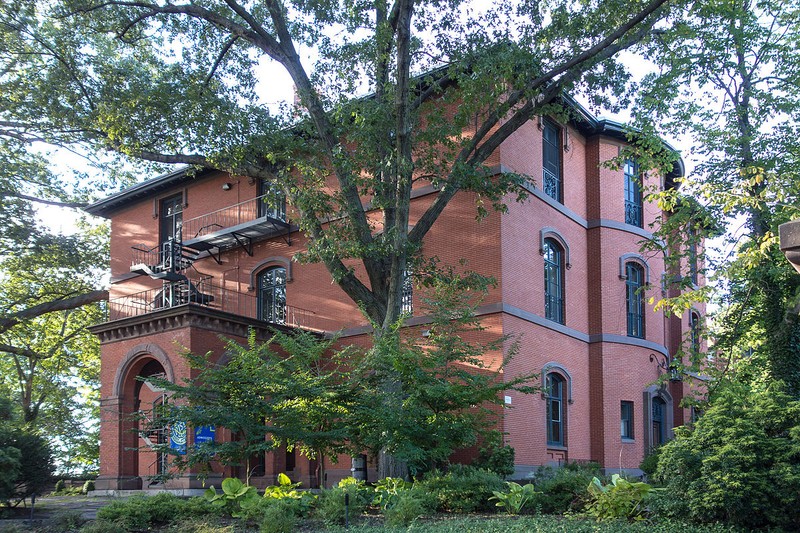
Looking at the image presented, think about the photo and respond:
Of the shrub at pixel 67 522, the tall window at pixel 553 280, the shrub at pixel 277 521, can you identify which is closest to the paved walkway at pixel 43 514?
the shrub at pixel 67 522

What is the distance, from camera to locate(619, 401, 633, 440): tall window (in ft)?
83.0

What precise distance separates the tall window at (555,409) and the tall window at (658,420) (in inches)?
209

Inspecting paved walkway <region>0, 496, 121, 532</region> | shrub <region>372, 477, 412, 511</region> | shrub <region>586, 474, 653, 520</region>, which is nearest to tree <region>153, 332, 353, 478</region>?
shrub <region>372, 477, 412, 511</region>

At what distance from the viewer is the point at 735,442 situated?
419 inches

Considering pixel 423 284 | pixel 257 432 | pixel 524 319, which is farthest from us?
pixel 524 319

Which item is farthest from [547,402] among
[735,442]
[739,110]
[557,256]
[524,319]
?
[735,442]

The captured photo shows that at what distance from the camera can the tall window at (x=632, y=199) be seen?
26.8 m

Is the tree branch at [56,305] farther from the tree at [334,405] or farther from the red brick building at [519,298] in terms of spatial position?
the tree at [334,405]

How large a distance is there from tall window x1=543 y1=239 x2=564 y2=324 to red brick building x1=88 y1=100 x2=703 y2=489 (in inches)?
1.7

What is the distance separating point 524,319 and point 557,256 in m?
3.56

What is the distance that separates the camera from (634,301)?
86.3 ft

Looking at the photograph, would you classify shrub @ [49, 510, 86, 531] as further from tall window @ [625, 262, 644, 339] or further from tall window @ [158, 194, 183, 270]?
tall window @ [625, 262, 644, 339]

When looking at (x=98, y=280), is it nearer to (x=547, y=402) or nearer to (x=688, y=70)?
(x=547, y=402)

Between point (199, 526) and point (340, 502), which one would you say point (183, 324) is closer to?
point (340, 502)
